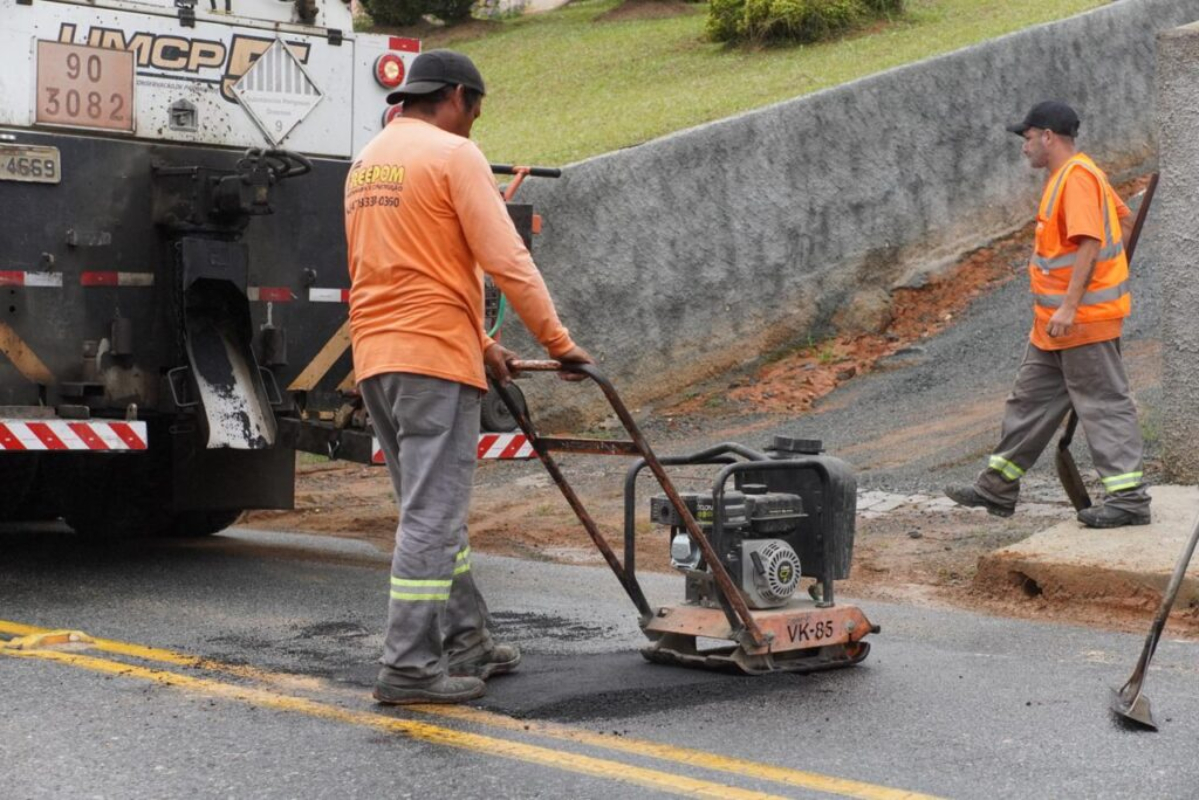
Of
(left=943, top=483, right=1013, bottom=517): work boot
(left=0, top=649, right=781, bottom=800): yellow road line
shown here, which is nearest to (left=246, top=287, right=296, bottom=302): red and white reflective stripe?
(left=0, top=649, right=781, bottom=800): yellow road line

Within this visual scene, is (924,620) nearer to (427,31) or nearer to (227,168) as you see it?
(227,168)

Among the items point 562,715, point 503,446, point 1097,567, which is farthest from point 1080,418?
point 562,715

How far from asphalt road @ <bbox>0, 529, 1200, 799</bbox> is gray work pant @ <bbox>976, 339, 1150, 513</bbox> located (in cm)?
129

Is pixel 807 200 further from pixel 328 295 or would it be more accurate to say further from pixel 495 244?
pixel 495 244

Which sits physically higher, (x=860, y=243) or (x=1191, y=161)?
(x=1191, y=161)

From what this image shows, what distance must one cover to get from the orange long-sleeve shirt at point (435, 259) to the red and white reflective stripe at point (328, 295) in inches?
129

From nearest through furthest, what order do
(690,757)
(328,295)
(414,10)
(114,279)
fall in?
(690,757) → (114,279) → (328,295) → (414,10)

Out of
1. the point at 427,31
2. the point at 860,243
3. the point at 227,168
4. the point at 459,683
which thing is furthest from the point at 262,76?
the point at 427,31

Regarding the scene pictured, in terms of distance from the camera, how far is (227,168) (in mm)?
8414

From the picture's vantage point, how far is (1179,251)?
9.16 meters

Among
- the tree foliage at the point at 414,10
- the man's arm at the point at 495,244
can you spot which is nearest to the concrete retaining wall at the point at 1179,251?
the man's arm at the point at 495,244

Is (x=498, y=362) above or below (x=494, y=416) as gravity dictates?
above

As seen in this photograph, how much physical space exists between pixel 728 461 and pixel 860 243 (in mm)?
8560

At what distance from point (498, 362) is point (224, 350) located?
9.25 feet
